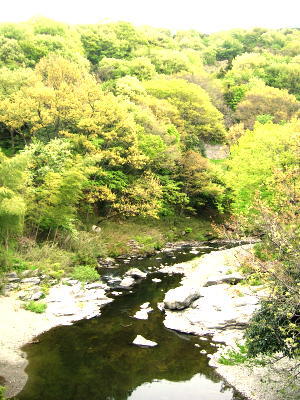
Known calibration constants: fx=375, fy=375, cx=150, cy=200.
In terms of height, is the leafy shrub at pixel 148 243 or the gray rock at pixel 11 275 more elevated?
the gray rock at pixel 11 275

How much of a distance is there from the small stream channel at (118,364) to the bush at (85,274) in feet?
17.3

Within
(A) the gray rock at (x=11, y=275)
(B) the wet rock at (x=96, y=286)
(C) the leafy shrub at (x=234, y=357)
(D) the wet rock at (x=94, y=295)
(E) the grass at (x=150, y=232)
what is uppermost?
(C) the leafy shrub at (x=234, y=357)

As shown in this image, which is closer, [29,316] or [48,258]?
[29,316]

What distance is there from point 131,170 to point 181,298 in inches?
911

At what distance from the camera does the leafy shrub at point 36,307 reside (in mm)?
19812

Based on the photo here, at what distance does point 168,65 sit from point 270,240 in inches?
3094

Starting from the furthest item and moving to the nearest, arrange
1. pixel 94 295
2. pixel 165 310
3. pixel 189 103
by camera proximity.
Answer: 1. pixel 189 103
2. pixel 94 295
3. pixel 165 310

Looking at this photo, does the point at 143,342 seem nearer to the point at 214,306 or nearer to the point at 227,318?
the point at 227,318

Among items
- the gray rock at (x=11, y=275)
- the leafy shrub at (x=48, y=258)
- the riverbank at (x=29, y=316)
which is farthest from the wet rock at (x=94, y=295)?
the gray rock at (x=11, y=275)

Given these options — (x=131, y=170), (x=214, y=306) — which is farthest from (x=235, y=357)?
(x=131, y=170)

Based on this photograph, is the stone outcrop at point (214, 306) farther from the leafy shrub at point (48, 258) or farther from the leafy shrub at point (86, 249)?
the leafy shrub at point (48, 258)

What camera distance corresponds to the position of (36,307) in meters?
20.0

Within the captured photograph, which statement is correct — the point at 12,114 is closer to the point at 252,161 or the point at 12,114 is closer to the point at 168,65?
the point at 252,161

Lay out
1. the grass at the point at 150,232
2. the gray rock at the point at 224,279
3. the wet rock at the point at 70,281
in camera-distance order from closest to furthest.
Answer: the gray rock at the point at 224,279 → the wet rock at the point at 70,281 → the grass at the point at 150,232
